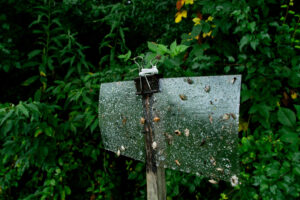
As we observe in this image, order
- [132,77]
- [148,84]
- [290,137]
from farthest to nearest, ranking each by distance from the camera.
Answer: [132,77], [290,137], [148,84]

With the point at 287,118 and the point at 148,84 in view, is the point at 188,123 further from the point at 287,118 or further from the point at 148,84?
the point at 287,118

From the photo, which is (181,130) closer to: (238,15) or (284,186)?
(284,186)

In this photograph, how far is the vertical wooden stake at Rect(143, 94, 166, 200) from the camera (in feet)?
3.19

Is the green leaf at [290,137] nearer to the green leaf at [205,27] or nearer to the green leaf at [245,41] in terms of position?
the green leaf at [245,41]

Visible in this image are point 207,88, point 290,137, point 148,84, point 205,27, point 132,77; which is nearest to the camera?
point 207,88

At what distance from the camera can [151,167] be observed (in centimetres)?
100

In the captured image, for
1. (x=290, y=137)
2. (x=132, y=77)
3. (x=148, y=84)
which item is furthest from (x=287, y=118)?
(x=132, y=77)

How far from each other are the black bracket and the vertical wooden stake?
3 centimetres

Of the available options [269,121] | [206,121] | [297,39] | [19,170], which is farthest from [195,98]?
[19,170]

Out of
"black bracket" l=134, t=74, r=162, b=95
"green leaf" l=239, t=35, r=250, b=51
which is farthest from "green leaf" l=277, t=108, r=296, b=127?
"black bracket" l=134, t=74, r=162, b=95

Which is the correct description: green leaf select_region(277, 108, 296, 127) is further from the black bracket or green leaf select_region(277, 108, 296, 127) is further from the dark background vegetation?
the black bracket

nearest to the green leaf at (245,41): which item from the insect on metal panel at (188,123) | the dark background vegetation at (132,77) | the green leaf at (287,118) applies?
the dark background vegetation at (132,77)

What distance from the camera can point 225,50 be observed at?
4.75 feet

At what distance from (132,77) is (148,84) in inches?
26.5
